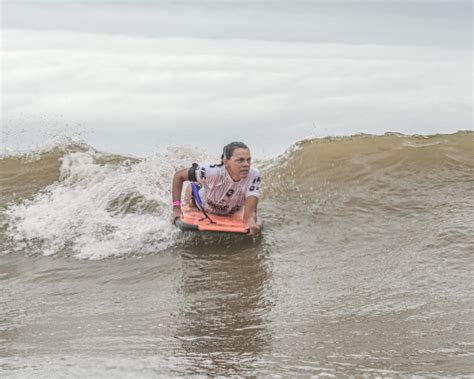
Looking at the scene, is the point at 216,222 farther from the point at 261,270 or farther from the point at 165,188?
the point at 165,188

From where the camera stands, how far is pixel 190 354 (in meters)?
5.12

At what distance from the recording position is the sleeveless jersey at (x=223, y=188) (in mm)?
8977

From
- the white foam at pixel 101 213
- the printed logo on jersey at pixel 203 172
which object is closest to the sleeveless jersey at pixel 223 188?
the printed logo on jersey at pixel 203 172

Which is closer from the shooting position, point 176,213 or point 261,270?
point 261,270

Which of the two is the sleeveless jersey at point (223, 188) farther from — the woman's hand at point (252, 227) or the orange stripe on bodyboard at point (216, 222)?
the woman's hand at point (252, 227)

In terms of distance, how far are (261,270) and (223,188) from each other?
1.61 m

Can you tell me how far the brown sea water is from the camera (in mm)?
5062

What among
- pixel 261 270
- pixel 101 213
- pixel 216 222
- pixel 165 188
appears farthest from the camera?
pixel 165 188

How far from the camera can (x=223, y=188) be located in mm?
9172

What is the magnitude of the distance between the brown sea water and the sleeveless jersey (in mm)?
410

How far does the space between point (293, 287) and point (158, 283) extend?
149 centimetres

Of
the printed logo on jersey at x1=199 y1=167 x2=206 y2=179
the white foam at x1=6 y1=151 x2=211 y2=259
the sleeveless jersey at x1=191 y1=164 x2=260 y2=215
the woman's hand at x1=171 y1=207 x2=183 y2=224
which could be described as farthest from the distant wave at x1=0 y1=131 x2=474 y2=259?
the printed logo on jersey at x1=199 y1=167 x2=206 y2=179

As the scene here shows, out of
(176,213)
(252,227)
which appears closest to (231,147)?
(252,227)

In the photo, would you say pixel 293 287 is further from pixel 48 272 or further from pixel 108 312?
pixel 48 272
